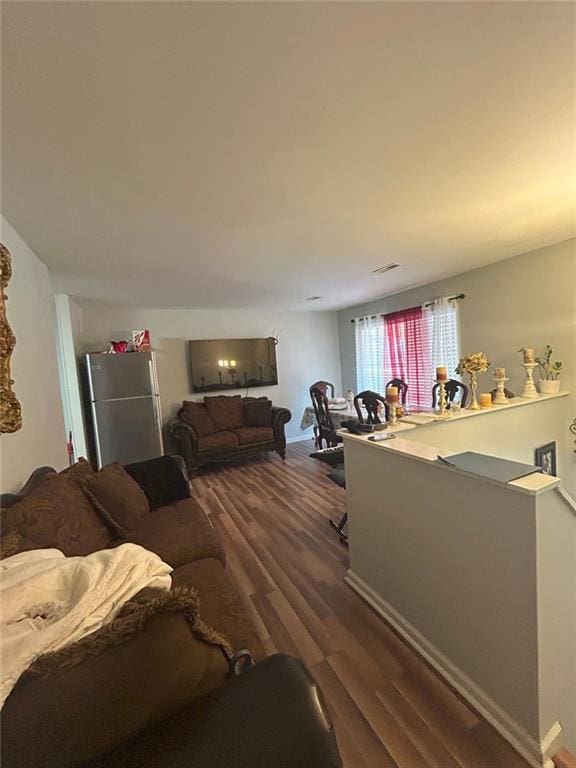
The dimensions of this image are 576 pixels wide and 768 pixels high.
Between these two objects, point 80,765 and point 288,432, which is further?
point 288,432

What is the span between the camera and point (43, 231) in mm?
2029

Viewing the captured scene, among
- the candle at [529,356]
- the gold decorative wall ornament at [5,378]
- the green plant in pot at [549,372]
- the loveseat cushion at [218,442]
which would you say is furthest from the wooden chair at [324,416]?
the gold decorative wall ornament at [5,378]

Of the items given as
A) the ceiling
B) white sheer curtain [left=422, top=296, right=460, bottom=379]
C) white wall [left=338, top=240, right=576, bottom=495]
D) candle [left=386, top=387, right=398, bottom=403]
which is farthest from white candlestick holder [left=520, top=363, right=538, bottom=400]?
candle [left=386, top=387, right=398, bottom=403]

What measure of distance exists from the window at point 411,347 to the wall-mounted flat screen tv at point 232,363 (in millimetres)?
1600

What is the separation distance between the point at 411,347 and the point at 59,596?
469 cm

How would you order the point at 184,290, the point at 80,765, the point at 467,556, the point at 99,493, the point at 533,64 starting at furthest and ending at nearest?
the point at 184,290
the point at 99,493
the point at 467,556
the point at 533,64
the point at 80,765

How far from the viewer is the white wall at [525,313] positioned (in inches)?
121

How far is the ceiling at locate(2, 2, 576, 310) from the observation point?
2.89ft

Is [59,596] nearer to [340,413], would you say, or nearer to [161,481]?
[161,481]

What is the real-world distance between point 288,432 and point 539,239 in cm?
426

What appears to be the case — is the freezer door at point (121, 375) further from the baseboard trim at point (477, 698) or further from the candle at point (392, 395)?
the baseboard trim at point (477, 698)

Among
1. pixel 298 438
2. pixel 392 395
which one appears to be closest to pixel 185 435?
pixel 298 438

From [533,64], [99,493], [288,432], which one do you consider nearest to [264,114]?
[533,64]

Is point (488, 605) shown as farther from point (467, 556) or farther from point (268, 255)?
point (268, 255)
